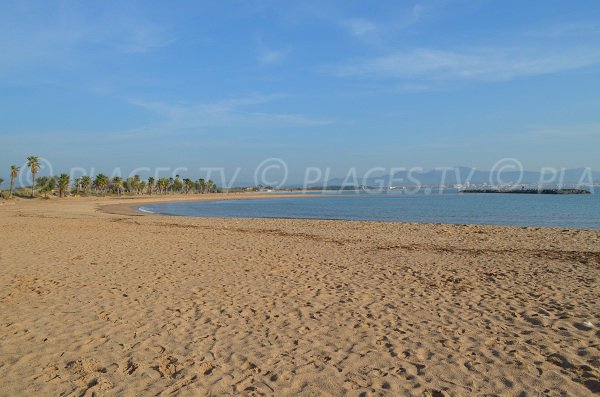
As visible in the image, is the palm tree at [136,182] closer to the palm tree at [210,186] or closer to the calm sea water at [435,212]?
the palm tree at [210,186]

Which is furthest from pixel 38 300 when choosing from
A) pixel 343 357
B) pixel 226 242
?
pixel 226 242

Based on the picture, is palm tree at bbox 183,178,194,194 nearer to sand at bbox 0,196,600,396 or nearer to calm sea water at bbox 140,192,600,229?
calm sea water at bbox 140,192,600,229

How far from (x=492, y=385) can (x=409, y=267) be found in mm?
6779

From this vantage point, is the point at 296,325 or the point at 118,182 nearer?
the point at 296,325

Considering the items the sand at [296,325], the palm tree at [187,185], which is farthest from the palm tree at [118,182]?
the sand at [296,325]

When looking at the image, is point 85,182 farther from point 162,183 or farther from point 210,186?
point 210,186

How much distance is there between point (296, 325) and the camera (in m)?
6.10

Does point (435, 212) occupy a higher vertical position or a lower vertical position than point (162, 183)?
lower

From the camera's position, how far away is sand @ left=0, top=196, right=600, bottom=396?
4352mm

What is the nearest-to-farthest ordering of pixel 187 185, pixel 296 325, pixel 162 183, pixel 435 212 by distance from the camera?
pixel 296 325, pixel 435 212, pixel 162 183, pixel 187 185

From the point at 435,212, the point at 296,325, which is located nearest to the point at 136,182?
the point at 435,212

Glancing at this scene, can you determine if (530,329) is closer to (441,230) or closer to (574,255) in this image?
(574,255)

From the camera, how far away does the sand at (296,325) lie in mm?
4352

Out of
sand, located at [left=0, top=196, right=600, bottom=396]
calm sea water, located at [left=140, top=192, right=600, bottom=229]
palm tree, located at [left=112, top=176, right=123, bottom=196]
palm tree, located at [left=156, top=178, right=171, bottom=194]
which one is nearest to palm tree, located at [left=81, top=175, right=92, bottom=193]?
palm tree, located at [left=112, top=176, right=123, bottom=196]
